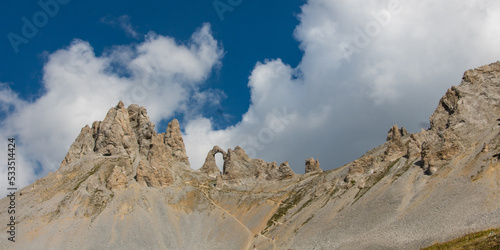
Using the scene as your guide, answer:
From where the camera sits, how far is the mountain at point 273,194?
81.4 meters

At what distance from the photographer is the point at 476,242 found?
182 ft

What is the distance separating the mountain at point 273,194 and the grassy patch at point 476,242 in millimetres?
3261

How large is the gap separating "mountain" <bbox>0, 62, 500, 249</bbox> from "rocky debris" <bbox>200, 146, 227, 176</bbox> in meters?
5.96

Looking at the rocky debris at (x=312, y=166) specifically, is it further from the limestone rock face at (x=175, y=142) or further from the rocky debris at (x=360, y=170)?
the limestone rock face at (x=175, y=142)

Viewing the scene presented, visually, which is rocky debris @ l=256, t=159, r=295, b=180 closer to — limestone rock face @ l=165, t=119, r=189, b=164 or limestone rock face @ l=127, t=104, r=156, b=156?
limestone rock face @ l=165, t=119, r=189, b=164

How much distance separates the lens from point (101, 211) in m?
124

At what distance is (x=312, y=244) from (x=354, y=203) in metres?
17.4

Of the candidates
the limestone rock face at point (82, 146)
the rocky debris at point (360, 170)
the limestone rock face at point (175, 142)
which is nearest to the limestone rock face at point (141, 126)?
the limestone rock face at point (175, 142)

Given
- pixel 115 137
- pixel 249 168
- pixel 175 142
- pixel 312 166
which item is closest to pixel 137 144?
pixel 115 137

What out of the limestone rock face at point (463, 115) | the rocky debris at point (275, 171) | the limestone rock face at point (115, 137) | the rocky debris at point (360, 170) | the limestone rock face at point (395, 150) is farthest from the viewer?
the limestone rock face at point (115, 137)

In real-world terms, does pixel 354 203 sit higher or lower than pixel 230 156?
lower

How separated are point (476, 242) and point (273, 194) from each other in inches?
3603

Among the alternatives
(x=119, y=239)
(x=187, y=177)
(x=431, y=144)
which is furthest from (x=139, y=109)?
(x=431, y=144)

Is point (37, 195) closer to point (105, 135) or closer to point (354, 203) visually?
point (105, 135)
